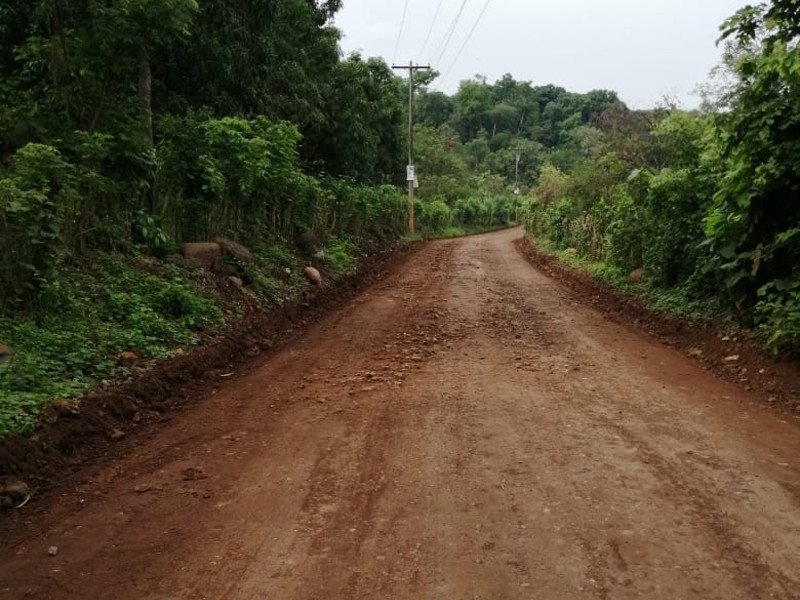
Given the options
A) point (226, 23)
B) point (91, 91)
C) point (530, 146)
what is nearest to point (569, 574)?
point (91, 91)

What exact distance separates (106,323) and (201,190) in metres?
3.94

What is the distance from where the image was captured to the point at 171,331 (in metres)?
7.12

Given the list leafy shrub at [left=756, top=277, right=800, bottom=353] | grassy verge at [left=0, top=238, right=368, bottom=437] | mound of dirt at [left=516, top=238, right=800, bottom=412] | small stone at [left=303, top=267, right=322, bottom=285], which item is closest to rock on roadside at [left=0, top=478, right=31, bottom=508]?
grassy verge at [left=0, top=238, right=368, bottom=437]

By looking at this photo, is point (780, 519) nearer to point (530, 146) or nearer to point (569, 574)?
point (569, 574)

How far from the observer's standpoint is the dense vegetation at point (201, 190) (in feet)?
20.3

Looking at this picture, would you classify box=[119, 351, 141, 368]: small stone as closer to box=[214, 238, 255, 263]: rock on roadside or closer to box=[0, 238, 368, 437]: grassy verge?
box=[0, 238, 368, 437]: grassy verge

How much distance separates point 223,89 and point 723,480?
12720mm

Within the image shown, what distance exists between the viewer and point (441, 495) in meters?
4.02

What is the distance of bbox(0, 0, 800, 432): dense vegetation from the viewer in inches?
244

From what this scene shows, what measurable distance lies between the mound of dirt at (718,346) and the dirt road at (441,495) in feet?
1.15

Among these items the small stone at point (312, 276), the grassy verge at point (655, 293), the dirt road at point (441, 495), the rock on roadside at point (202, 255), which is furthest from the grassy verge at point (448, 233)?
the dirt road at point (441, 495)

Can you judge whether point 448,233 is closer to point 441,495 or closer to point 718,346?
point 718,346

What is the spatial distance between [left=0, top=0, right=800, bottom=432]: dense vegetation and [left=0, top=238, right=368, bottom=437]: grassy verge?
0.02m

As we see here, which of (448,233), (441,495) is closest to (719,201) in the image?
(441,495)
